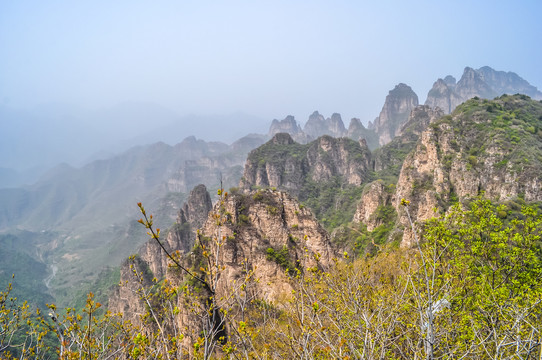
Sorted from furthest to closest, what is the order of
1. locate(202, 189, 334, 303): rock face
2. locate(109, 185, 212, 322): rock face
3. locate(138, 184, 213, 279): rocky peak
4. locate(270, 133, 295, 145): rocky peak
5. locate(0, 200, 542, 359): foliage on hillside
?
locate(270, 133, 295, 145): rocky peak
locate(138, 184, 213, 279): rocky peak
locate(109, 185, 212, 322): rock face
locate(202, 189, 334, 303): rock face
locate(0, 200, 542, 359): foliage on hillside

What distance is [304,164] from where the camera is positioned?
4574 inches

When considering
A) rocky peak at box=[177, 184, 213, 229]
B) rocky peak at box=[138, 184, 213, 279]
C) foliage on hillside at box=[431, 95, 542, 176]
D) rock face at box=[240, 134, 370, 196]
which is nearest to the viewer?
foliage on hillside at box=[431, 95, 542, 176]

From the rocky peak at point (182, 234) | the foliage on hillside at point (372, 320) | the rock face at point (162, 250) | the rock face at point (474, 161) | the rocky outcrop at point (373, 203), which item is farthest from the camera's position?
the rocky peak at point (182, 234)

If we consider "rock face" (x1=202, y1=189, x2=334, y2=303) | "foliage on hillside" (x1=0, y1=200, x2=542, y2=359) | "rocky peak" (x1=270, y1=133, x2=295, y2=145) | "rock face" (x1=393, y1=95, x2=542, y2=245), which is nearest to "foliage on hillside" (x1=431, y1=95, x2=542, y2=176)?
"rock face" (x1=393, y1=95, x2=542, y2=245)

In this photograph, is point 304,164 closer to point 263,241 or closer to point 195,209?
point 195,209

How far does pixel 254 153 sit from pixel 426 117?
263ft

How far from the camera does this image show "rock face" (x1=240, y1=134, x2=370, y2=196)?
10969cm

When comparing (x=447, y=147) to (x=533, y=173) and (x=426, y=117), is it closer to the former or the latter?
(x=533, y=173)

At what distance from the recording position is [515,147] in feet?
133

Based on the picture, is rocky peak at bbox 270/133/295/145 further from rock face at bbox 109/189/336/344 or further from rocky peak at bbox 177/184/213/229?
rock face at bbox 109/189/336/344

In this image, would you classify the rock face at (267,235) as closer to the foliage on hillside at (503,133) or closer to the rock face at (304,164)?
the foliage on hillside at (503,133)

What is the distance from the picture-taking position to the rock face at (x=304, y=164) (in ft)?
360

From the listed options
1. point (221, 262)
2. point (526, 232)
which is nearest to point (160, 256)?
point (221, 262)

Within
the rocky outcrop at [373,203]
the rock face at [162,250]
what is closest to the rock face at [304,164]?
the rock face at [162,250]
